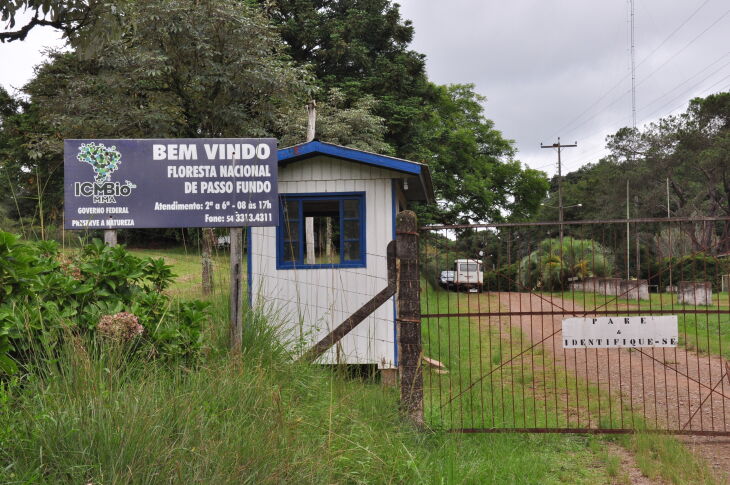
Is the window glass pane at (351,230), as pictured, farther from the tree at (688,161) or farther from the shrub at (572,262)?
the tree at (688,161)

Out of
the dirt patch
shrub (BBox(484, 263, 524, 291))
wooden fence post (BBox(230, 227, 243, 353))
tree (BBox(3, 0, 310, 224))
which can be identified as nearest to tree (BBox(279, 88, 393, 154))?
tree (BBox(3, 0, 310, 224))

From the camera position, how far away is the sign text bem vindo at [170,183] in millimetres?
6113

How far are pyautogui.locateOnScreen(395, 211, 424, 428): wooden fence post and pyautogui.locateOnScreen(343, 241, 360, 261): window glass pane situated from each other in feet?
11.1

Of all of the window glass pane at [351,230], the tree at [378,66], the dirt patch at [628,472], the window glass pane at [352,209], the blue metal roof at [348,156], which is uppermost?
the tree at [378,66]

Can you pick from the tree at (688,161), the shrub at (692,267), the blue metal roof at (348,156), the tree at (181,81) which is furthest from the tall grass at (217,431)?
the tree at (688,161)

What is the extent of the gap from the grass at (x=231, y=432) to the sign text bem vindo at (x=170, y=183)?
98 cm

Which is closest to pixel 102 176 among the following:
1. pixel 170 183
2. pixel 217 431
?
pixel 170 183

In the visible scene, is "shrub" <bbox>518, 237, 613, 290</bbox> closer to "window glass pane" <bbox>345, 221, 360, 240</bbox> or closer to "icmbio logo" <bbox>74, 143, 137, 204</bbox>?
"window glass pane" <bbox>345, 221, 360, 240</bbox>

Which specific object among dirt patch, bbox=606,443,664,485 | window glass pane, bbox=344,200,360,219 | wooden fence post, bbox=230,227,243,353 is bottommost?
dirt patch, bbox=606,443,664,485

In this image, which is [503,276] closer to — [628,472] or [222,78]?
[628,472]

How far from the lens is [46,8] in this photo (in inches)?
224

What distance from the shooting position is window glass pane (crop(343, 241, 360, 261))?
939cm

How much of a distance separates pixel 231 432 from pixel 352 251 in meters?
5.87

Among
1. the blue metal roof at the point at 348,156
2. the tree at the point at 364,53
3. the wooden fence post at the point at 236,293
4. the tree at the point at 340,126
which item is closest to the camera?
the wooden fence post at the point at 236,293
